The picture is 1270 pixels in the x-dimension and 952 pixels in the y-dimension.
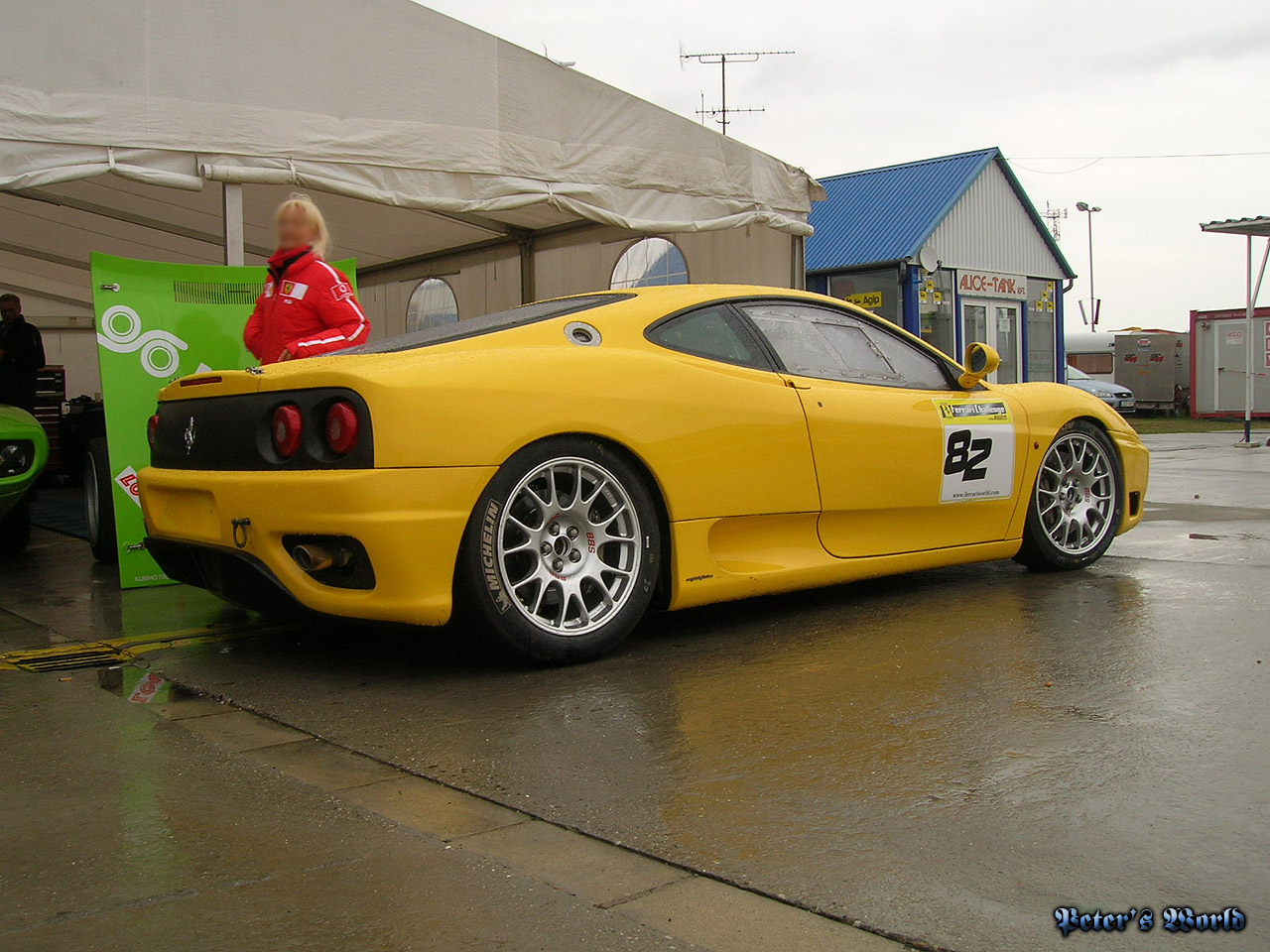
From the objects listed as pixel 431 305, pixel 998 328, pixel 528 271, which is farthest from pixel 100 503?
pixel 998 328

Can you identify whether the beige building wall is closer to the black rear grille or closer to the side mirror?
the side mirror

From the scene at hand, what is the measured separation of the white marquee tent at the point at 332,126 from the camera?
534cm

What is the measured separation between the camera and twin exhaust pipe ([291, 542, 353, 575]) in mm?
3459

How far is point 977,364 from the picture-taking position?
4965 mm

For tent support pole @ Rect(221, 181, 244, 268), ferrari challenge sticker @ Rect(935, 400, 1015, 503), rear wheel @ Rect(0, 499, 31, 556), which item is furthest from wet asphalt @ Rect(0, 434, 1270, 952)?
tent support pole @ Rect(221, 181, 244, 268)

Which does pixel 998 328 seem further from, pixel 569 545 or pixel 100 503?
pixel 569 545

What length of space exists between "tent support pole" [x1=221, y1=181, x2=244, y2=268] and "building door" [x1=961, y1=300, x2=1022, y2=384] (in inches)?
637

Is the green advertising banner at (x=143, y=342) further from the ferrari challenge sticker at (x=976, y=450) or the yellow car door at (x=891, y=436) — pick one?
the ferrari challenge sticker at (x=976, y=450)

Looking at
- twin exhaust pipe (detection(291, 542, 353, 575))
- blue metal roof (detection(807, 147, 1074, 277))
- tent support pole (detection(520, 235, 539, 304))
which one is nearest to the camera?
Answer: twin exhaust pipe (detection(291, 542, 353, 575))

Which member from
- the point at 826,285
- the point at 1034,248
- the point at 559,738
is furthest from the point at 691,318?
the point at 1034,248

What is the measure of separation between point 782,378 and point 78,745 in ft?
8.21

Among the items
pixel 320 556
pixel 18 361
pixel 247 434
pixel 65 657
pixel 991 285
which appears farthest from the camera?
pixel 991 285

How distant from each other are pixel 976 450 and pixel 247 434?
2.77 metres

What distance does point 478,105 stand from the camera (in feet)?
21.4
